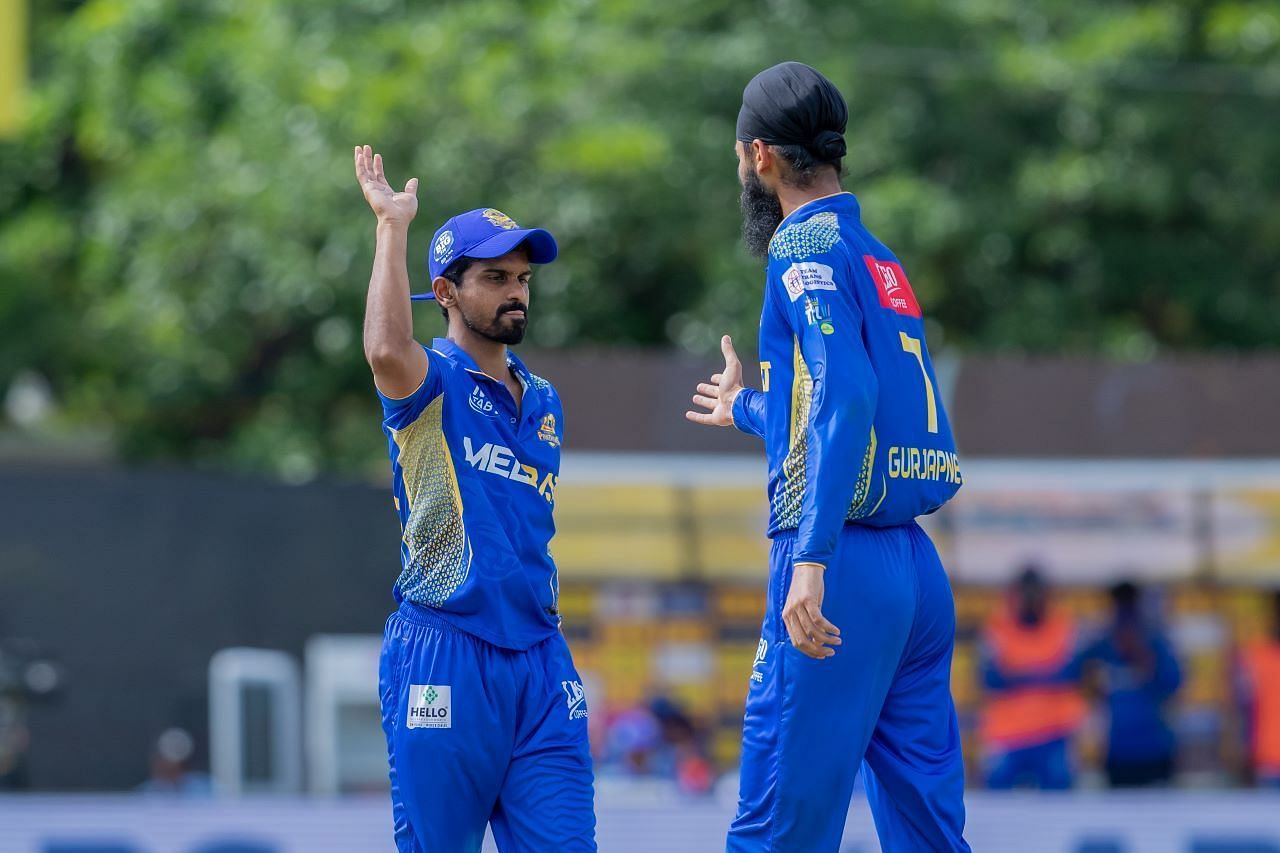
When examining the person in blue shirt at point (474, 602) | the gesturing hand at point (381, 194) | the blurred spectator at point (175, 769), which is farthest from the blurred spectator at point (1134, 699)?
the gesturing hand at point (381, 194)

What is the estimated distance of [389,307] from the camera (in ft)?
14.3

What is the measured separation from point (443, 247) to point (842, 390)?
1180mm

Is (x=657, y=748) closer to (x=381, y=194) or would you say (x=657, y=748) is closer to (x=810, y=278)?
(x=381, y=194)

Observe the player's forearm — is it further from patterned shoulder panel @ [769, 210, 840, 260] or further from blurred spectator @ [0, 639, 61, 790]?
blurred spectator @ [0, 639, 61, 790]

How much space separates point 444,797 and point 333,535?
9.18 meters

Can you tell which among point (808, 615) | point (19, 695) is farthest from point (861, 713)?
point (19, 695)

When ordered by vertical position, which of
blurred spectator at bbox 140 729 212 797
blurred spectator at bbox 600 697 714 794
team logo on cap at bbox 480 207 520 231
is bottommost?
blurred spectator at bbox 140 729 212 797

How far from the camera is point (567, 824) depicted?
4.55m

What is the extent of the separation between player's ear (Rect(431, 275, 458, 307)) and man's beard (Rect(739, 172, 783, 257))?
0.77 meters

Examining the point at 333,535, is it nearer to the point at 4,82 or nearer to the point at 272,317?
the point at 272,317

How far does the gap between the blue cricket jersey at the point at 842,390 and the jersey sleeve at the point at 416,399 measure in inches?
31.6

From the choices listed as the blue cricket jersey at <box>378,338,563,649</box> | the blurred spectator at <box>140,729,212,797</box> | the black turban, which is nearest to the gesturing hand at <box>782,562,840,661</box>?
the blue cricket jersey at <box>378,338,563,649</box>

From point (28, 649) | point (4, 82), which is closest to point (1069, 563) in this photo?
point (28, 649)

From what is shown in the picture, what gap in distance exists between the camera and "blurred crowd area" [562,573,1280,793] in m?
11.1
